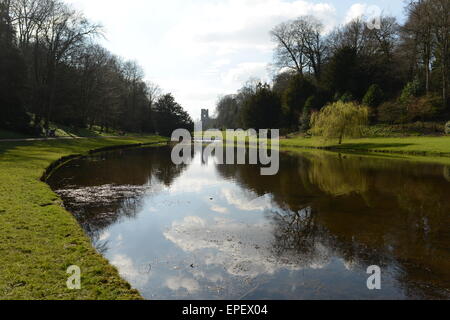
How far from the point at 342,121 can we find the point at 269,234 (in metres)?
29.7

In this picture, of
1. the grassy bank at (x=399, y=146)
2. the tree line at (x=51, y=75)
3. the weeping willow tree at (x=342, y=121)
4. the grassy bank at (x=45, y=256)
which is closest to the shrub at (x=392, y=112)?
the grassy bank at (x=399, y=146)

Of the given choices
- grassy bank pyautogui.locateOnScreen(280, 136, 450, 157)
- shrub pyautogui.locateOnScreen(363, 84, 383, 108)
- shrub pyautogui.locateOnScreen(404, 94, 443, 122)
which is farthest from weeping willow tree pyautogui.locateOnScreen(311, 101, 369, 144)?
shrub pyautogui.locateOnScreen(363, 84, 383, 108)

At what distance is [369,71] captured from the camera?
51.7 m

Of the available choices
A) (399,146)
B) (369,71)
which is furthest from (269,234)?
(369,71)

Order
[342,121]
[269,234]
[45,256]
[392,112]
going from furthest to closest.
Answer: [392,112], [342,121], [269,234], [45,256]

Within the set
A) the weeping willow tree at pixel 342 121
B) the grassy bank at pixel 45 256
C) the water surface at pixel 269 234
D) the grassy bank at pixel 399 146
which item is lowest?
the water surface at pixel 269 234

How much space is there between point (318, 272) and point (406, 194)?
27.7 feet

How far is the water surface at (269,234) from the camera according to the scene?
531cm

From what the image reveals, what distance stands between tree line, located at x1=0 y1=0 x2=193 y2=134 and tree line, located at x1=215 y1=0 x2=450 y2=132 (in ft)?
83.3

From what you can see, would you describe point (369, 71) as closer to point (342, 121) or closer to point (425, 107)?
point (425, 107)

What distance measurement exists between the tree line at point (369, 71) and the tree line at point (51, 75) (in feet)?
83.3

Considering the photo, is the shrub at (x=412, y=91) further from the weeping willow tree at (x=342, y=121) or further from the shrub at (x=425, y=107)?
the weeping willow tree at (x=342, y=121)

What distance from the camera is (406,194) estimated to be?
1246 cm
